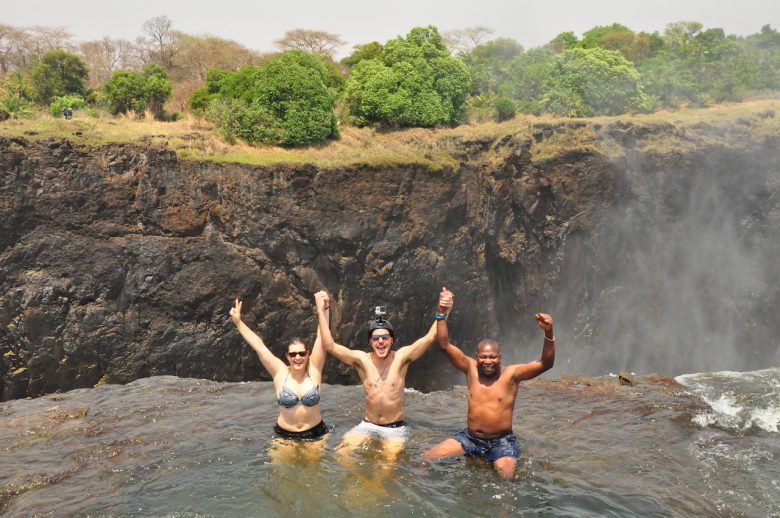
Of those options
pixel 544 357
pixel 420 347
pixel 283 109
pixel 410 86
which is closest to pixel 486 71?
pixel 410 86

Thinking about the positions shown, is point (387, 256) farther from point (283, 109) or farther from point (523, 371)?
point (523, 371)

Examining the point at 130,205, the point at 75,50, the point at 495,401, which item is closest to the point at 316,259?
the point at 130,205

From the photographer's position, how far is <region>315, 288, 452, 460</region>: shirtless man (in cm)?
764

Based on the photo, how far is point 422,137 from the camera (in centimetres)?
2358

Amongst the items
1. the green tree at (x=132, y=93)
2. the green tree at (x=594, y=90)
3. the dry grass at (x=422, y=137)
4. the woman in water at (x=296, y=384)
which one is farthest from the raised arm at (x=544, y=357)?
the green tree at (x=594, y=90)

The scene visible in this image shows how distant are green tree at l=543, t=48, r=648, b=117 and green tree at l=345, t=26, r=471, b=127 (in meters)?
4.51

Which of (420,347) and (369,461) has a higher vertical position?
(420,347)

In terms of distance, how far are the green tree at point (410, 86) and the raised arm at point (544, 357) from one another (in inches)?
750

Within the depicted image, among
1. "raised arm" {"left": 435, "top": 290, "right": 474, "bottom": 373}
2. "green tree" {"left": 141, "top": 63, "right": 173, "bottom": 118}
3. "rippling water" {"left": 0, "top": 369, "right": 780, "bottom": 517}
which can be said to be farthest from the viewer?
"green tree" {"left": 141, "top": 63, "right": 173, "bottom": 118}

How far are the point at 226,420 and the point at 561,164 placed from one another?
Answer: 1674cm

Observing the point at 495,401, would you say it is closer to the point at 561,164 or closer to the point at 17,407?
the point at 17,407

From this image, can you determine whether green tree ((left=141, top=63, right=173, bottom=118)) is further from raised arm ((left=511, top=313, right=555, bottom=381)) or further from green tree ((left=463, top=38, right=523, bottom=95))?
raised arm ((left=511, top=313, right=555, bottom=381))

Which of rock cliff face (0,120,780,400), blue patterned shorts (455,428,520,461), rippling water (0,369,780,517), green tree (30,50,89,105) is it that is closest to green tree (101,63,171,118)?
green tree (30,50,89,105)

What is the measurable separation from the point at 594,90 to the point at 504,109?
4.31 meters
